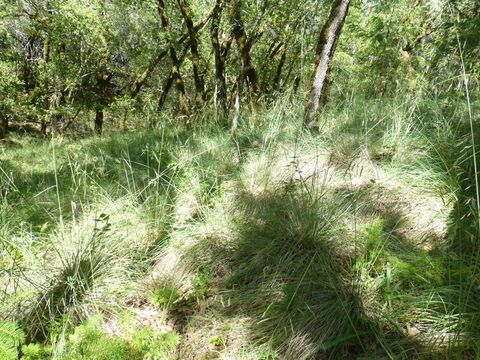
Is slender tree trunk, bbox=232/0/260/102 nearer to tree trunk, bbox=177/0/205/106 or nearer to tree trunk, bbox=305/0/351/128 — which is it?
tree trunk, bbox=177/0/205/106

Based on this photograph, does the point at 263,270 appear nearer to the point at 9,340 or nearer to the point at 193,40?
the point at 9,340

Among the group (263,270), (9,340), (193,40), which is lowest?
(263,270)

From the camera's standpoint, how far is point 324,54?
9.53 feet

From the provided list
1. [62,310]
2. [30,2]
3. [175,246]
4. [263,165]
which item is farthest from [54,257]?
[30,2]

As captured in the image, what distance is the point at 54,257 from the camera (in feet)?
5.29

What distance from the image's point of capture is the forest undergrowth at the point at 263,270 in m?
1.12

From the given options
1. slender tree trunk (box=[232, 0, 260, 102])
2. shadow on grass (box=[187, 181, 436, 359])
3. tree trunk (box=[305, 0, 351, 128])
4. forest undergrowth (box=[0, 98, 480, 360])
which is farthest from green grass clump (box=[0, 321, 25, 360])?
slender tree trunk (box=[232, 0, 260, 102])

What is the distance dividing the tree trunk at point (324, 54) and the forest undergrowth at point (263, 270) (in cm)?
88

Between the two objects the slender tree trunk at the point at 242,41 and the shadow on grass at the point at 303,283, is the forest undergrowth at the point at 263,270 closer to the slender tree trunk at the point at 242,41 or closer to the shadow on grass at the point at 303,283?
the shadow on grass at the point at 303,283

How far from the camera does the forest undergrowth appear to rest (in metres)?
1.12

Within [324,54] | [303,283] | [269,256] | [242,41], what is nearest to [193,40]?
[242,41]

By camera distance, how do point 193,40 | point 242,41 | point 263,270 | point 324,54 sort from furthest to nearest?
point 193,40 → point 242,41 → point 324,54 → point 263,270

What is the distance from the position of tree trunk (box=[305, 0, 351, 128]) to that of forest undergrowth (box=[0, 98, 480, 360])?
0.88 metres

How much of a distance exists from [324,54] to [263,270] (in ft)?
8.03
